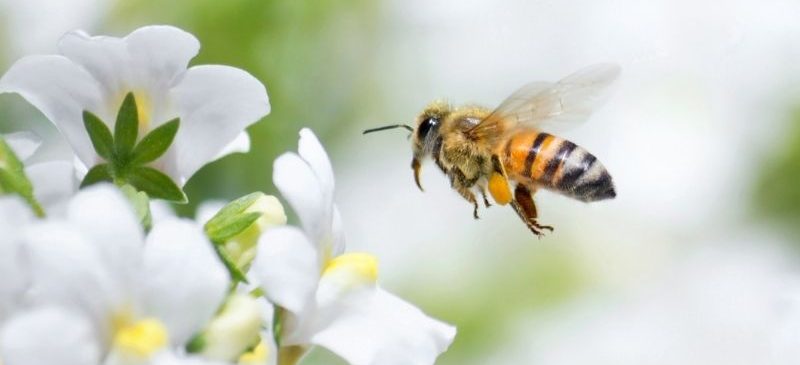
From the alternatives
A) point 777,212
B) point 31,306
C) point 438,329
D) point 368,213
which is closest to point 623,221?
point 777,212

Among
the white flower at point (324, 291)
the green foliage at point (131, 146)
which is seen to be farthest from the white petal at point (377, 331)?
the green foliage at point (131, 146)

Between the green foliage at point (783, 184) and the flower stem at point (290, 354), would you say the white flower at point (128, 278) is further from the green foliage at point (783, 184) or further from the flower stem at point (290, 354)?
the green foliage at point (783, 184)

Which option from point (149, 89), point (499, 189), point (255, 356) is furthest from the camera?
point (499, 189)

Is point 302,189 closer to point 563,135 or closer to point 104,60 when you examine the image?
point 104,60

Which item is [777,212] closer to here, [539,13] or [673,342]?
[673,342]

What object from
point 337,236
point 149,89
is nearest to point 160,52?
point 149,89

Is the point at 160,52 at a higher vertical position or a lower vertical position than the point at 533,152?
higher

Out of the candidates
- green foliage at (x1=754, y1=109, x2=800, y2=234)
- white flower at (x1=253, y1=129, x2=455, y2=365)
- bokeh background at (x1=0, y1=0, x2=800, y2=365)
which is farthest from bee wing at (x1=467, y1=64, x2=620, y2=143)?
green foliage at (x1=754, y1=109, x2=800, y2=234)
